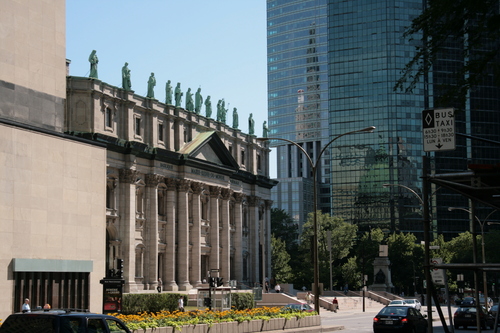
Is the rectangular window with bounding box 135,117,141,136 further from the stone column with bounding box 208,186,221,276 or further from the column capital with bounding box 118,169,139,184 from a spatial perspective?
the stone column with bounding box 208,186,221,276

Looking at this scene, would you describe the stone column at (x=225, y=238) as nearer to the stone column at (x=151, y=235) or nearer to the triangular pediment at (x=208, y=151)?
the triangular pediment at (x=208, y=151)

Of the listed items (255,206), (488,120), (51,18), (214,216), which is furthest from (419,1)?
(51,18)

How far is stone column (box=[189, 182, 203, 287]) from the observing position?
8656 centimetres

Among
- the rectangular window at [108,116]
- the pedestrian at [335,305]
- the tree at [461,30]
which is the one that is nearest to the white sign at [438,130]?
the tree at [461,30]

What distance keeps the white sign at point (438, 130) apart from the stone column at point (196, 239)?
71.9 meters

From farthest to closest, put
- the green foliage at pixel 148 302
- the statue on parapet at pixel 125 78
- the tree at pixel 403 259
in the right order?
the tree at pixel 403 259 → the statue on parapet at pixel 125 78 → the green foliage at pixel 148 302

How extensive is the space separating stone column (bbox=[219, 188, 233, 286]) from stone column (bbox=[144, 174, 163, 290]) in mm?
14057

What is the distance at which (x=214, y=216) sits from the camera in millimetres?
91062

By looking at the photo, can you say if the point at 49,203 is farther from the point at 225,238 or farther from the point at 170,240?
the point at 225,238

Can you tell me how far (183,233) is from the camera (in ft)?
278

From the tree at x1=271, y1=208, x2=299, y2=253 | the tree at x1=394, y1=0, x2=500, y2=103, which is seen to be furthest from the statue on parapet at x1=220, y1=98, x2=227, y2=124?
the tree at x1=394, y1=0, x2=500, y2=103

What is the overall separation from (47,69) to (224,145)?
2093 inches

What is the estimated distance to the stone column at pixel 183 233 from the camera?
277 ft

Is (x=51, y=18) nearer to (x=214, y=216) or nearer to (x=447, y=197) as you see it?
(x=214, y=216)
